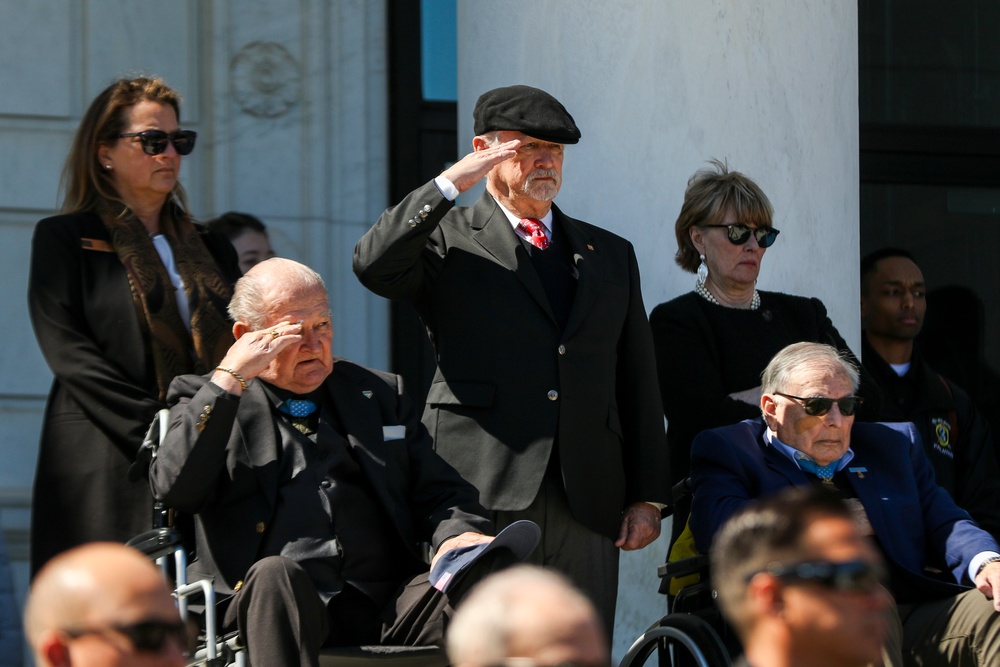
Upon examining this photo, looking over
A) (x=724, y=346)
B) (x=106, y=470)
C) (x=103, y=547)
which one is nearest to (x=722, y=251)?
(x=724, y=346)

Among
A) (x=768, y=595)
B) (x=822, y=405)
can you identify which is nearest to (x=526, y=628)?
(x=768, y=595)

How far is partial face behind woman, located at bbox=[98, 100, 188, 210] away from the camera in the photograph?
4.72 m

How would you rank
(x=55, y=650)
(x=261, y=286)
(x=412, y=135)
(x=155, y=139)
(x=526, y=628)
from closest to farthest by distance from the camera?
1. (x=526, y=628)
2. (x=55, y=650)
3. (x=261, y=286)
4. (x=155, y=139)
5. (x=412, y=135)

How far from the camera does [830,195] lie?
589 centimetres

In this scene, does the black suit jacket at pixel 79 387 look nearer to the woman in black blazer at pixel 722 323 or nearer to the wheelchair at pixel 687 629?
the wheelchair at pixel 687 629

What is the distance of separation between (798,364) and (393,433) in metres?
1.23

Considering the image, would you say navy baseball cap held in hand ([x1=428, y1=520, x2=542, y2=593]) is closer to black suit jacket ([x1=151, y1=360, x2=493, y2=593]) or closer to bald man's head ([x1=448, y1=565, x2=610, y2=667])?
black suit jacket ([x1=151, y1=360, x2=493, y2=593])

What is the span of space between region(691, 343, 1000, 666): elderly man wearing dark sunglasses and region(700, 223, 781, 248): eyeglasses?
1.50 ft

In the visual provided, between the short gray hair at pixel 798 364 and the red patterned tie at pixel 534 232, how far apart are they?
0.77 metres

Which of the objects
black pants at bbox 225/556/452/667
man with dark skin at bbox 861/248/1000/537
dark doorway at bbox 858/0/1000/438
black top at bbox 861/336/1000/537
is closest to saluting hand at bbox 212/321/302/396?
black pants at bbox 225/556/452/667

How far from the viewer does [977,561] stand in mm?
4684

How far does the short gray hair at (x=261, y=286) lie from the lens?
435 cm

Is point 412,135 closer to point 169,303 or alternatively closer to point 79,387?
point 169,303

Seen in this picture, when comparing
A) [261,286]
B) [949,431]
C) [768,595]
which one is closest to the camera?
[768,595]
